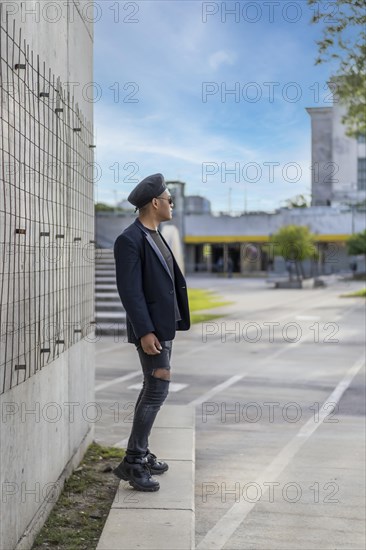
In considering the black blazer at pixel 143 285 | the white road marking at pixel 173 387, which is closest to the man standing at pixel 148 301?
the black blazer at pixel 143 285

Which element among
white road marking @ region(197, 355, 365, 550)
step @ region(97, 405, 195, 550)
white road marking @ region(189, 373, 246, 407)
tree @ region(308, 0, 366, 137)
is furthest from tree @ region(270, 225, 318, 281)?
step @ region(97, 405, 195, 550)

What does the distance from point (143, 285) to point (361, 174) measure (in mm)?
58172

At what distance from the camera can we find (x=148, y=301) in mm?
4512

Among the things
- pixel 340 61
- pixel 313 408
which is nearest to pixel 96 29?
pixel 313 408

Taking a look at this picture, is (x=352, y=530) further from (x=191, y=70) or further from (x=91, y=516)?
(x=191, y=70)

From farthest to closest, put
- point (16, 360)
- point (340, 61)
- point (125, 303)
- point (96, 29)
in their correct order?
point (340, 61) < point (96, 29) < point (125, 303) < point (16, 360)

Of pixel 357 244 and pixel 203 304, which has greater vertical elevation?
pixel 357 244

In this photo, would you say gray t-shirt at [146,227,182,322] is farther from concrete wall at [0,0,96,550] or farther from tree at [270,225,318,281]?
tree at [270,225,318,281]

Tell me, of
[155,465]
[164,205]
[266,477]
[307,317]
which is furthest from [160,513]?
[307,317]

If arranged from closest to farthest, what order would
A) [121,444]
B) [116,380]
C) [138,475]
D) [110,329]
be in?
1. [138,475]
2. [121,444]
3. [116,380]
4. [110,329]

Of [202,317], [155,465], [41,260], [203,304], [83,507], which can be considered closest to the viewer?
[41,260]

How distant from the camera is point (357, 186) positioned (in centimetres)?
5969

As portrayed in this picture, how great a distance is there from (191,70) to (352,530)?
539cm

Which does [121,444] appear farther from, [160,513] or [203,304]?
[203,304]
